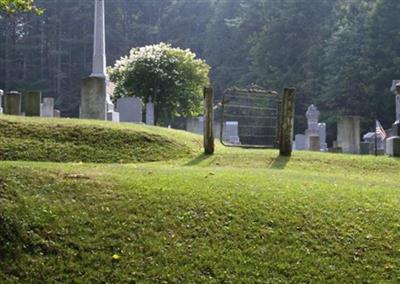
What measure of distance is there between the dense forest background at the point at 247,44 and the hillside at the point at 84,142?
2946cm

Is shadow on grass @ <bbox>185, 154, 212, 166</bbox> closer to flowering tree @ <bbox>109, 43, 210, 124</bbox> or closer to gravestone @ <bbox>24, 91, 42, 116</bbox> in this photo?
gravestone @ <bbox>24, 91, 42, 116</bbox>

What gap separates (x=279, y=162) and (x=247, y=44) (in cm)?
4694

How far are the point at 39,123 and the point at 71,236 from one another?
27.1 feet

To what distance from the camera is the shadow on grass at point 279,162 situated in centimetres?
1257

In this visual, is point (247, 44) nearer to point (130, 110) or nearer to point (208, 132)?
point (130, 110)

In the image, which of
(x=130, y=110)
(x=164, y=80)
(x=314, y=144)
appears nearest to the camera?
(x=130, y=110)

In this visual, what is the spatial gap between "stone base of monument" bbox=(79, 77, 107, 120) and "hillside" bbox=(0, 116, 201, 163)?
2596 millimetres

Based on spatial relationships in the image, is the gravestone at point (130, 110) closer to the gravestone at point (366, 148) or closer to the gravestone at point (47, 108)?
the gravestone at point (47, 108)

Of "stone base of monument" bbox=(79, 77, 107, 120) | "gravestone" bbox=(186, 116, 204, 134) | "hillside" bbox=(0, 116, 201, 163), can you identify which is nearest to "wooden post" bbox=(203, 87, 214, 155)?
"hillside" bbox=(0, 116, 201, 163)

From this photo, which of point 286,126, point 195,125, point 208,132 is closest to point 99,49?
point 195,125

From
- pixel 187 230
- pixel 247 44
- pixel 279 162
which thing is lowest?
pixel 187 230

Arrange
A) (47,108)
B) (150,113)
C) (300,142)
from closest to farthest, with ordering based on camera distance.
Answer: (47,108), (150,113), (300,142)

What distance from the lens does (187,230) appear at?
7238mm

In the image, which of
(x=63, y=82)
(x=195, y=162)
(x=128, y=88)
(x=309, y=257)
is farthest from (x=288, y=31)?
(x=309, y=257)
